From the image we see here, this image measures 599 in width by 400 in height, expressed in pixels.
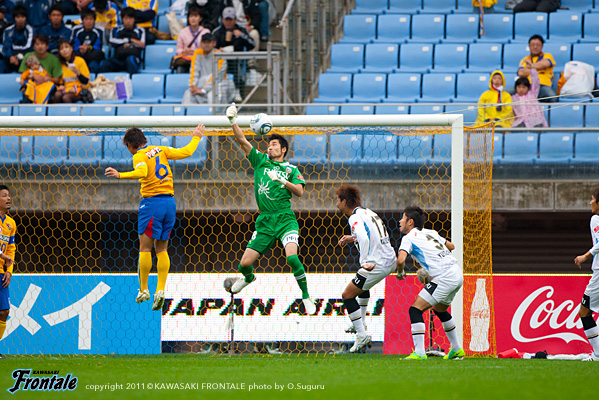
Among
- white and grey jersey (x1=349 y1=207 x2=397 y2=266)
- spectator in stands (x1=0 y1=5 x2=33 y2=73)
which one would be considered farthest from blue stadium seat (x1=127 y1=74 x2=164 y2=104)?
white and grey jersey (x1=349 y1=207 x2=397 y2=266)

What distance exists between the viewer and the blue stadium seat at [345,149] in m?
11.0

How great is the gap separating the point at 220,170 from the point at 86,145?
2.26 metres

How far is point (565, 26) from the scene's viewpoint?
14.0 metres

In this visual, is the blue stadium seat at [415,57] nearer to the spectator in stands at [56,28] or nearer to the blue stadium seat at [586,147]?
the blue stadium seat at [586,147]

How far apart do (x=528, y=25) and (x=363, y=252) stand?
828 centimetres

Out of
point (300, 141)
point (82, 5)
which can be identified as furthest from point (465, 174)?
point (82, 5)

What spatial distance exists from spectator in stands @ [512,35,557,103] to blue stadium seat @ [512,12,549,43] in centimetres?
148

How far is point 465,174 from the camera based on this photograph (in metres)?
9.73

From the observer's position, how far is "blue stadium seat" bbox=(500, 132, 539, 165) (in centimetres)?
1093

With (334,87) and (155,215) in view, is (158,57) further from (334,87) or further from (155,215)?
(155,215)

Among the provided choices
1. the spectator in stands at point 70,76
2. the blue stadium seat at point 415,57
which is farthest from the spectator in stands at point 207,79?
the blue stadium seat at point 415,57

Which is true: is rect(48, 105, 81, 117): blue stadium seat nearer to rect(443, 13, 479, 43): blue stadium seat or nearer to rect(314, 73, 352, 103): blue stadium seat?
rect(314, 73, 352, 103): blue stadium seat

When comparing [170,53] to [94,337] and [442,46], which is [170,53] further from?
[94,337]

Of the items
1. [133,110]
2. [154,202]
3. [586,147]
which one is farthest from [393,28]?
[154,202]
